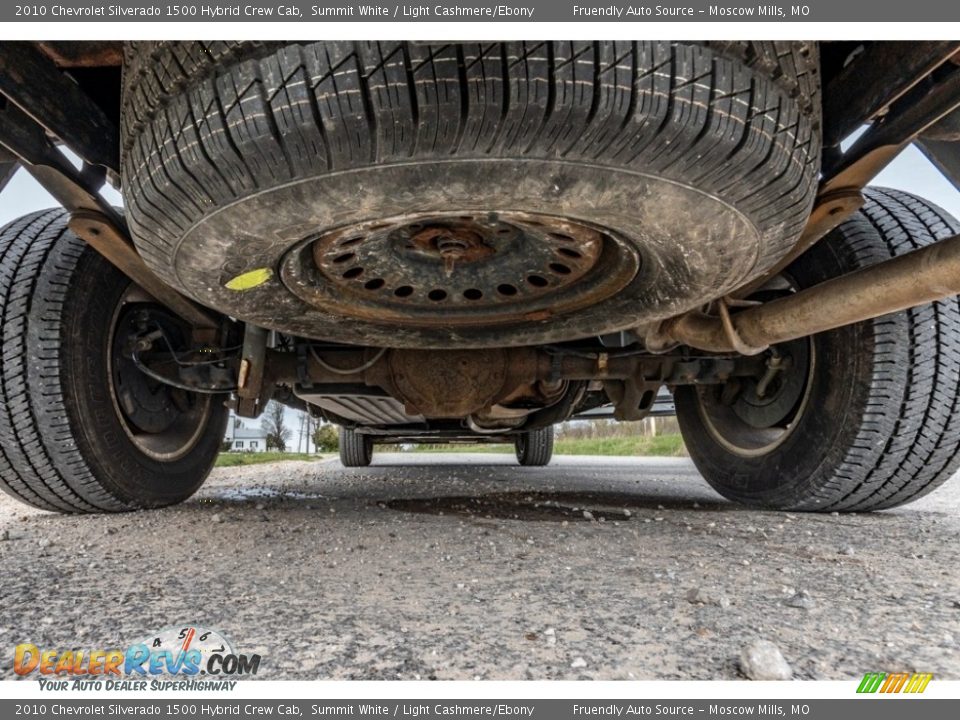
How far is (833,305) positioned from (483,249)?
2.64ft

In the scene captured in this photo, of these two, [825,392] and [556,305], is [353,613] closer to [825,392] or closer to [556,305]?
[556,305]

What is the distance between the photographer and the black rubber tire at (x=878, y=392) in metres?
1.82

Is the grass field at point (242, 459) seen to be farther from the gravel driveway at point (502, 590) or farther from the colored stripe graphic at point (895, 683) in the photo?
the colored stripe graphic at point (895, 683)

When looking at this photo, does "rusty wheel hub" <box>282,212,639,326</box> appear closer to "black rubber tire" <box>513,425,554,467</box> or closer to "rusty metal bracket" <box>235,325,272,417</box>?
"rusty metal bracket" <box>235,325,272,417</box>

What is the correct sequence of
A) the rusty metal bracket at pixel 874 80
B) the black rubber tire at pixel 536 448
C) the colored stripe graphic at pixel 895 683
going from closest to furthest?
the colored stripe graphic at pixel 895 683
the rusty metal bracket at pixel 874 80
the black rubber tire at pixel 536 448

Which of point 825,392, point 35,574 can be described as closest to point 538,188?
point 35,574

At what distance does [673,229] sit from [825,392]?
3.98 feet

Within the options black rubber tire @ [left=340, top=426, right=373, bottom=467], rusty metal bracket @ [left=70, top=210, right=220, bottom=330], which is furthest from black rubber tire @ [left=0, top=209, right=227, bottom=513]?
black rubber tire @ [left=340, top=426, right=373, bottom=467]

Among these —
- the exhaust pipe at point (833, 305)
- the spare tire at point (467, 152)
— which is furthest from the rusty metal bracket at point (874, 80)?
the exhaust pipe at point (833, 305)

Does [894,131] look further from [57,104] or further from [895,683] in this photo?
[57,104]

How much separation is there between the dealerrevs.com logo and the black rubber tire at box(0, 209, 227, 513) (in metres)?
1.19

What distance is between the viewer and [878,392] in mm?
1830

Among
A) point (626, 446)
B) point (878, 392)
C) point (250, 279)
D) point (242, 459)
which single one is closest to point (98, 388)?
point (250, 279)

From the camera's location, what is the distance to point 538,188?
928mm
